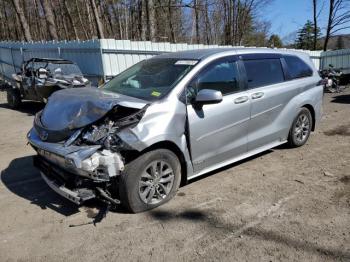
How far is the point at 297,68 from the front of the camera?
6.28 metres

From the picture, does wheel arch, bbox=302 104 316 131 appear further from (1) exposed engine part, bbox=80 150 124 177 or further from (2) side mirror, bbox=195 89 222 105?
(1) exposed engine part, bbox=80 150 124 177

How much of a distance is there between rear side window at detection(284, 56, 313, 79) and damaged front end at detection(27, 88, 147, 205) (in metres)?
3.26

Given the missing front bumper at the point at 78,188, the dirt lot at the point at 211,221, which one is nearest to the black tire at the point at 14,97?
the dirt lot at the point at 211,221

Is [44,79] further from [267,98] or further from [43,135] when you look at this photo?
[267,98]

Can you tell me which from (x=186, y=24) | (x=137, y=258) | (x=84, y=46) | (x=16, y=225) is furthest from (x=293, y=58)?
(x=186, y=24)

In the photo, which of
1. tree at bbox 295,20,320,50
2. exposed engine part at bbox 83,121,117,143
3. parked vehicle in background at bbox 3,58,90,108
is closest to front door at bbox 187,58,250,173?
exposed engine part at bbox 83,121,117,143

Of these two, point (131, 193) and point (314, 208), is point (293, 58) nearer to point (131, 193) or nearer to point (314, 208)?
point (314, 208)

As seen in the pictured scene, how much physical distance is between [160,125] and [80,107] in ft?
3.07

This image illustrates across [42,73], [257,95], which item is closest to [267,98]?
[257,95]

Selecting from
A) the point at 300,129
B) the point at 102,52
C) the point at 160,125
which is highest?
the point at 102,52

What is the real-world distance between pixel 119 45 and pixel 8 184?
745 cm

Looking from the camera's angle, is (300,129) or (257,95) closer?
Answer: (257,95)

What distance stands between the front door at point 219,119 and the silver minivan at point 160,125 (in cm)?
1

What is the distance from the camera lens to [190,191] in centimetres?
470
